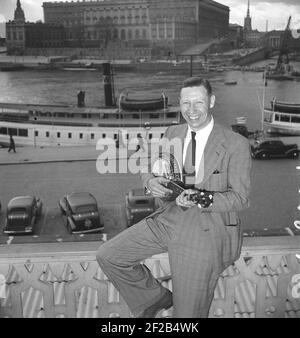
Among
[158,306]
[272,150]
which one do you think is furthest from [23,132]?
[158,306]

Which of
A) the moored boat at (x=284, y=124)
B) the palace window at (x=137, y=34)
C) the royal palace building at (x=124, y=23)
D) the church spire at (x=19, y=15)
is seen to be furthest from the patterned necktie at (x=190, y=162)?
the palace window at (x=137, y=34)

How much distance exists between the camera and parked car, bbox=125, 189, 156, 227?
4.34m

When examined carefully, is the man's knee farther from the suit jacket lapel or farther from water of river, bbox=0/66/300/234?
water of river, bbox=0/66/300/234

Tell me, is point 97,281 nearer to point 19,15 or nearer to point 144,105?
→ point 144,105

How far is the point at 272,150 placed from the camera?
734 centimetres

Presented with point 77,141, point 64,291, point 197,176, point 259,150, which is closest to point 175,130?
point 197,176

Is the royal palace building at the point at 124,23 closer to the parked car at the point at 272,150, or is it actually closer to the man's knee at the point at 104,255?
the parked car at the point at 272,150

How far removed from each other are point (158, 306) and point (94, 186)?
5.21 meters

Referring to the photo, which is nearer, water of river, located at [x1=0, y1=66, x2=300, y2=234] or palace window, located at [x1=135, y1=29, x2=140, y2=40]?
palace window, located at [x1=135, y1=29, x2=140, y2=40]

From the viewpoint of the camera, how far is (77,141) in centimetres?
991

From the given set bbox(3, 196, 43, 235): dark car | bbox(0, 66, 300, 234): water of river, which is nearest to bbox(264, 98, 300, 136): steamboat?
bbox(0, 66, 300, 234): water of river

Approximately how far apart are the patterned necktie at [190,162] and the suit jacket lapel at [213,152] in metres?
0.02

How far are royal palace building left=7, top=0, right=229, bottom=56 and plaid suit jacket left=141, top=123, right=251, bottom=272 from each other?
14.3 meters

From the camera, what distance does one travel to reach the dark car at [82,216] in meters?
4.25
